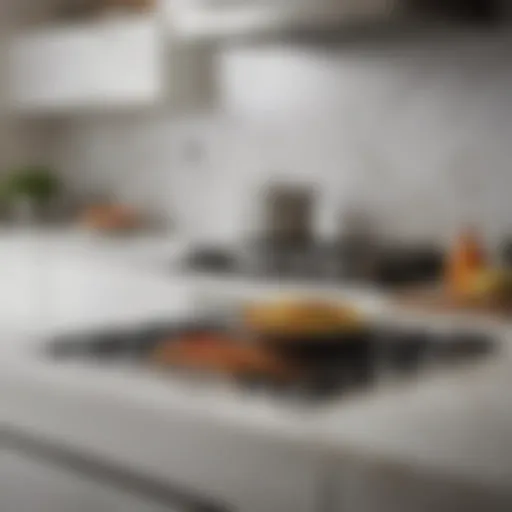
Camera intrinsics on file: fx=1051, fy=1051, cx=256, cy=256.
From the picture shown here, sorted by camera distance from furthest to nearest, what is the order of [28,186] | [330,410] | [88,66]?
[28,186] → [88,66] → [330,410]

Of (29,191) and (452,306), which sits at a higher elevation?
(29,191)

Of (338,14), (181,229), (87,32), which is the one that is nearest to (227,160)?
(181,229)

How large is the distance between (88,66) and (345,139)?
2.29ft

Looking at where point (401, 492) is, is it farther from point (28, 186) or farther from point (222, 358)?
point (28, 186)

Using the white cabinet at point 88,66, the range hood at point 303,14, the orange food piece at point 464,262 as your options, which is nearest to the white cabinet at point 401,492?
the orange food piece at point 464,262

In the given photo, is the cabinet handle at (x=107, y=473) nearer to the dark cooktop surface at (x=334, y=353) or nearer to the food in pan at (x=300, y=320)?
the dark cooktop surface at (x=334, y=353)

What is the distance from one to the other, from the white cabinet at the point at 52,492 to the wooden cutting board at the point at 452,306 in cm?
64

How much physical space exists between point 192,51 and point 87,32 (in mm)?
279

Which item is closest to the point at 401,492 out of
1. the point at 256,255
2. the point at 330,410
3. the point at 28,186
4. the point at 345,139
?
the point at 330,410

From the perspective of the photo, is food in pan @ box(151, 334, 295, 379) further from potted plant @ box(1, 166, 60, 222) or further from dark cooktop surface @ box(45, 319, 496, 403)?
potted plant @ box(1, 166, 60, 222)

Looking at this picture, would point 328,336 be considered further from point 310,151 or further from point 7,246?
point 7,246

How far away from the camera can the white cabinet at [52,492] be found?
1138 millimetres

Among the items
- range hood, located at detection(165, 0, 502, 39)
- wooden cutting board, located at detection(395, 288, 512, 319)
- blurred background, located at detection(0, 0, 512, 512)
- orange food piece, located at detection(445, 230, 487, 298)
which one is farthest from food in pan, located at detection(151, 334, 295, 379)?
range hood, located at detection(165, 0, 502, 39)

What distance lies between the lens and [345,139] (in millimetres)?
2406
